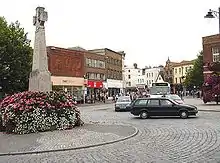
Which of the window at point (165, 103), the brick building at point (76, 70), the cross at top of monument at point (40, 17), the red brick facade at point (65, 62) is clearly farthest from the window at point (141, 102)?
the red brick facade at point (65, 62)

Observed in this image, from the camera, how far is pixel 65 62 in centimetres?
6216

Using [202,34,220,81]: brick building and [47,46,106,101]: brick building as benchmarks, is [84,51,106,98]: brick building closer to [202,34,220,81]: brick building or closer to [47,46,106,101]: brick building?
[47,46,106,101]: brick building

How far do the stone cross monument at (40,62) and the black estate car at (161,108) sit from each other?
7.55 metres

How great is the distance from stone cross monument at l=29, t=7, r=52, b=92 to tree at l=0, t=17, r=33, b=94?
18.2m

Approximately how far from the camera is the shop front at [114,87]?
3209 inches

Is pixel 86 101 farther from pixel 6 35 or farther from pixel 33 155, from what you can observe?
pixel 33 155

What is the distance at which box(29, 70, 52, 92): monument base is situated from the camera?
729 inches

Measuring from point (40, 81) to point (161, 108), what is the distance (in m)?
8.68

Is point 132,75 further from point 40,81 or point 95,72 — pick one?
point 40,81

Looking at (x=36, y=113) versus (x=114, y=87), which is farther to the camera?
(x=114, y=87)

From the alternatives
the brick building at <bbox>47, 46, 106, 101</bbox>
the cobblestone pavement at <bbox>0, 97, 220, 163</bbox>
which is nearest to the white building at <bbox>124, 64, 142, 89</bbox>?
the brick building at <bbox>47, 46, 106, 101</bbox>

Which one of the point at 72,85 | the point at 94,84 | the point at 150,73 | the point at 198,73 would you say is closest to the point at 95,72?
the point at 94,84

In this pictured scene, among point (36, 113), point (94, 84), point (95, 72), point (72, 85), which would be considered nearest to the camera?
point (36, 113)

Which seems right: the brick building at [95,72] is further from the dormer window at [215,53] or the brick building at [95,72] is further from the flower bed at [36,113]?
the flower bed at [36,113]
